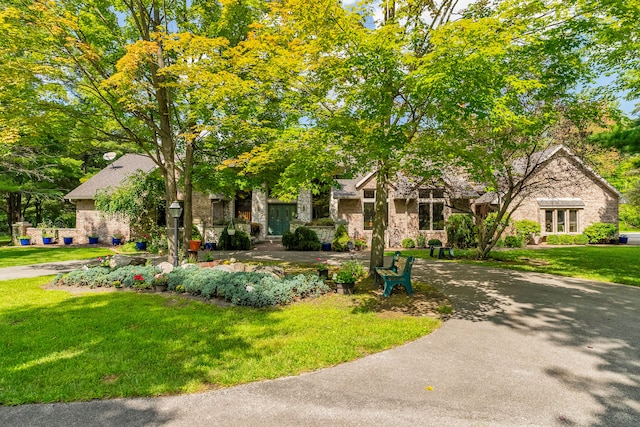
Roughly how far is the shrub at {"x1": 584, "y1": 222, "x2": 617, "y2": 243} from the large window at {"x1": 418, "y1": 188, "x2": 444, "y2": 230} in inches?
436

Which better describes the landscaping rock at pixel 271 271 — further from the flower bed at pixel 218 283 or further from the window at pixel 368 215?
the window at pixel 368 215

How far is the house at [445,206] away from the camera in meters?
21.7

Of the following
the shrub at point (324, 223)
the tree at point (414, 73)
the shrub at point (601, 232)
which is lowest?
the shrub at point (601, 232)

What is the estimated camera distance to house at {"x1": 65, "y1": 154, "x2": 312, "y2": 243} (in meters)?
22.6

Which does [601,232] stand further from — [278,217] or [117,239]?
[117,239]

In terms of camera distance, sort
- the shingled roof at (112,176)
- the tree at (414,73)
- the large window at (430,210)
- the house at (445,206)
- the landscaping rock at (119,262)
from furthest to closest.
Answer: the shingled roof at (112,176) → the large window at (430,210) → the house at (445,206) → the landscaping rock at (119,262) → the tree at (414,73)

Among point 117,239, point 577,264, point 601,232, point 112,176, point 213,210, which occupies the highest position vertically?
point 112,176

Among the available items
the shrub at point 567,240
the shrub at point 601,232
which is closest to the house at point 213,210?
the shrub at point 567,240

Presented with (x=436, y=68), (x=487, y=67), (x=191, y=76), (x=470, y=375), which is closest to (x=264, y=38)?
(x=191, y=76)

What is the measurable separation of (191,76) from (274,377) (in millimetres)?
8886

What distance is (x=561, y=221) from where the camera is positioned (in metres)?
24.2

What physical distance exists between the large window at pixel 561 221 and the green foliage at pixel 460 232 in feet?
25.1

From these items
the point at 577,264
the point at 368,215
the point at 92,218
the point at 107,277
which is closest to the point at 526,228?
the point at 577,264

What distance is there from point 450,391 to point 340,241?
15824mm
